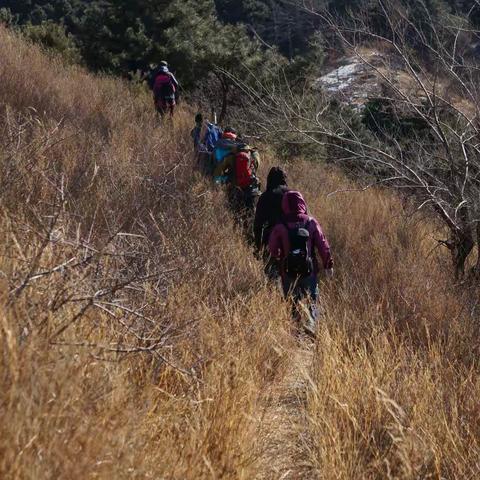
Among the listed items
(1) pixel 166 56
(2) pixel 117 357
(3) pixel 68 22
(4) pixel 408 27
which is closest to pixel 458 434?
(2) pixel 117 357

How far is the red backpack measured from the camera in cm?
673

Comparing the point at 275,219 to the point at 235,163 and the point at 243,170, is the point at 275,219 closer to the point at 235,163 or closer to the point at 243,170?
the point at 243,170

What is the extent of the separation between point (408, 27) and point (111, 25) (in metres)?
11.4

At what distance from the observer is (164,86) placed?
10164mm

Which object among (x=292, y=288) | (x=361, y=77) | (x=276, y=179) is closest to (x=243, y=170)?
(x=276, y=179)

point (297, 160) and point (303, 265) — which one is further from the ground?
point (303, 265)

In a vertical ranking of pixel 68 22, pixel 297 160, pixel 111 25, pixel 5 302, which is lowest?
pixel 68 22

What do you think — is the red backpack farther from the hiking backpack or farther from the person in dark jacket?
the hiking backpack

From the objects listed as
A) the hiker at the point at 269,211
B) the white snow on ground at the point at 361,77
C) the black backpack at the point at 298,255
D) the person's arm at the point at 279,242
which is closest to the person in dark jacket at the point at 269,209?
the hiker at the point at 269,211

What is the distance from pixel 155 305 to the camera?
10.7 ft

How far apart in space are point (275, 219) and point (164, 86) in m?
5.40

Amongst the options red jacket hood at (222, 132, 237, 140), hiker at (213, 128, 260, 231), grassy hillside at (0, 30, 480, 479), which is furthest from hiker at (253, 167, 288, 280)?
red jacket hood at (222, 132, 237, 140)

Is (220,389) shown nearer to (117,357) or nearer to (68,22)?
(117,357)

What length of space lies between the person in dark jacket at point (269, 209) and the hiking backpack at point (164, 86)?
16.4ft
